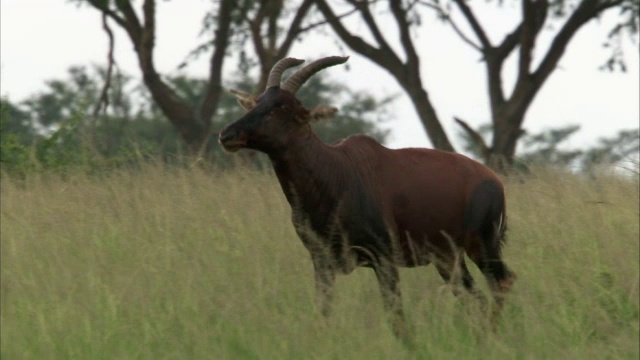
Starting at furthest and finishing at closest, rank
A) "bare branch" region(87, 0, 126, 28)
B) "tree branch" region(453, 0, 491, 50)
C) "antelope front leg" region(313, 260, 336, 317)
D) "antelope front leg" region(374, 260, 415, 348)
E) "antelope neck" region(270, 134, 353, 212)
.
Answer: "tree branch" region(453, 0, 491, 50), "bare branch" region(87, 0, 126, 28), "antelope neck" region(270, 134, 353, 212), "antelope front leg" region(313, 260, 336, 317), "antelope front leg" region(374, 260, 415, 348)

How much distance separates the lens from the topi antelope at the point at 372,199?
21.7ft

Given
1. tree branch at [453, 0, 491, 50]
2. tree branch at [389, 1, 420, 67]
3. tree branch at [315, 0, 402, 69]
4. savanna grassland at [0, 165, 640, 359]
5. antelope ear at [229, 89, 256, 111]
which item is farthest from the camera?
tree branch at [453, 0, 491, 50]

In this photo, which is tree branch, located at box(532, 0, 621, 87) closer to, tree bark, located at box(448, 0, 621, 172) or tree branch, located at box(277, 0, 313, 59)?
tree bark, located at box(448, 0, 621, 172)

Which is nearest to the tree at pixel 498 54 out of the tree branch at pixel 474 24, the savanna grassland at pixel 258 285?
the tree branch at pixel 474 24

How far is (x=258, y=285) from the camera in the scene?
6.60 meters

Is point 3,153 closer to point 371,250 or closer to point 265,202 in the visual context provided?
point 265,202

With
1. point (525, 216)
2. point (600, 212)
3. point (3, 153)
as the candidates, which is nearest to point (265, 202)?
point (525, 216)

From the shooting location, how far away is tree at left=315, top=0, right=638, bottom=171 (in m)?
18.2

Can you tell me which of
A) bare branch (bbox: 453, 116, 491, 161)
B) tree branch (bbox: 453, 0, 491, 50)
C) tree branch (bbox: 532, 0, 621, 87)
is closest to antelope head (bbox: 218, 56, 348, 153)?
bare branch (bbox: 453, 116, 491, 161)

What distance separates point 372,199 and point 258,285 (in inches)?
30.0

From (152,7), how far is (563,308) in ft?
40.7

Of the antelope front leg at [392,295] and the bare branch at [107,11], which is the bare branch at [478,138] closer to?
the bare branch at [107,11]

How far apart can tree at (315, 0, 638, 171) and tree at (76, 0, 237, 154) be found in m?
1.51

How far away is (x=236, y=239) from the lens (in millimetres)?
8070
